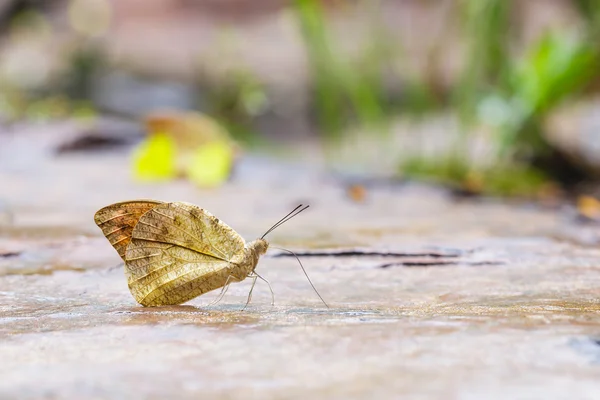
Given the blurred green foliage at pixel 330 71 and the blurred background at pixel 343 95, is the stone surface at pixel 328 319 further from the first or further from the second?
the blurred green foliage at pixel 330 71

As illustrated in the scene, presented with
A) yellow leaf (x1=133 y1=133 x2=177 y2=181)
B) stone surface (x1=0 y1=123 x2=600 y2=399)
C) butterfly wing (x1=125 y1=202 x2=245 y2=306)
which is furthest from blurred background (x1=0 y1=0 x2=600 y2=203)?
butterfly wing (x1=125 y1=202 x2=245 y2=306)

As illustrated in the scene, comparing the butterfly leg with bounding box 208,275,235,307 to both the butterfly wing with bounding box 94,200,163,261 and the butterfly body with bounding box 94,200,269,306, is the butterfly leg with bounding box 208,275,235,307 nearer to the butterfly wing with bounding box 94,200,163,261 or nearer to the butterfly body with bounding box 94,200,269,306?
the butterfly body with bounding box 94,200,269,306

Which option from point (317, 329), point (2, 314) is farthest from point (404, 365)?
point (2, 314)

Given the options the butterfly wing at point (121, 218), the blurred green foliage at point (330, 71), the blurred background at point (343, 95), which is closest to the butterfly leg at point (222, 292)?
the butterfly wing at point (121, 218)

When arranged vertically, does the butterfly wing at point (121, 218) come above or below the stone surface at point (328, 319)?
above

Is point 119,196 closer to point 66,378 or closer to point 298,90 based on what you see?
point 66,378

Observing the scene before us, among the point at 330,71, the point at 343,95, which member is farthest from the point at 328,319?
the point at 343,95

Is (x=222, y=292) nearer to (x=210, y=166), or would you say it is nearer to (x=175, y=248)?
(x=175, y=248)
